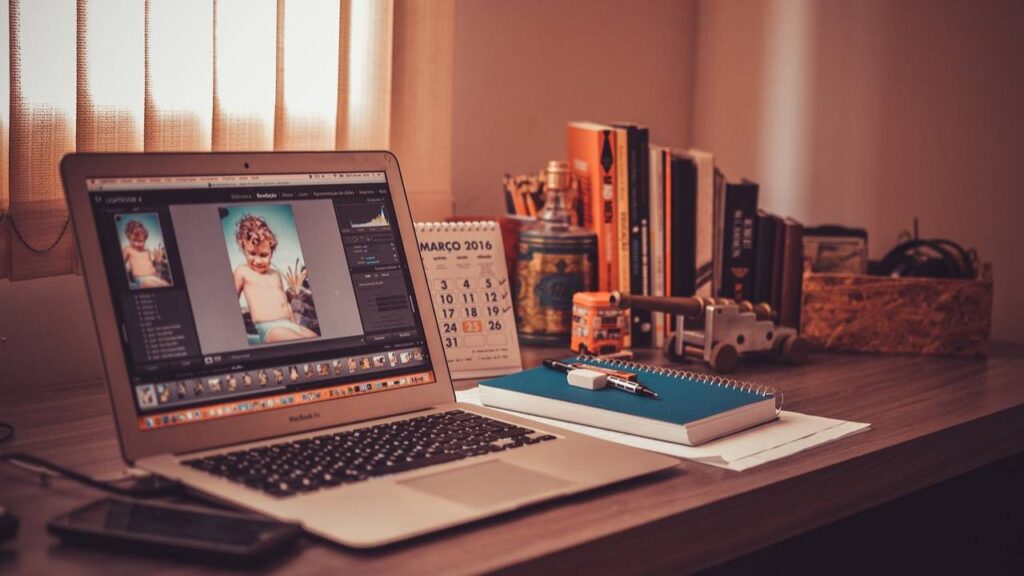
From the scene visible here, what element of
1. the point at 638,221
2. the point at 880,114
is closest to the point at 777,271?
the point at 638,221

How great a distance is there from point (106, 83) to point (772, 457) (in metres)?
0.85

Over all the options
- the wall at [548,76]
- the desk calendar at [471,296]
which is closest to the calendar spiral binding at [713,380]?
the desk calendar at [471,296]

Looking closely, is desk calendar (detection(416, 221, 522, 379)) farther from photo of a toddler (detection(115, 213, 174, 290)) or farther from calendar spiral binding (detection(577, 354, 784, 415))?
photo of a toddler (detection(115, 213, 174, 290))

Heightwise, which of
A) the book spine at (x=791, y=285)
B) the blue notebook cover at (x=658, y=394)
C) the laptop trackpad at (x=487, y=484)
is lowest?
the laptop trackpad at (x=487, y=484)

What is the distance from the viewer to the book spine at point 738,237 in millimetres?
1618

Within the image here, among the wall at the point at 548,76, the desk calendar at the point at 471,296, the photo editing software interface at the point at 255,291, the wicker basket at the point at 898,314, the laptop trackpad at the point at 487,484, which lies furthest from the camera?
the wall at the point at 548,76

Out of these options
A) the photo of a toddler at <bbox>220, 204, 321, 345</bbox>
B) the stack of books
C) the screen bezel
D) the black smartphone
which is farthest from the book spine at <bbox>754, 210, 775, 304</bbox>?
the black smartphone

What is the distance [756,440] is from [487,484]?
0.34 m

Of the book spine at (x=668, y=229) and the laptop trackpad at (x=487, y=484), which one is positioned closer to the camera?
the laptop trackpad at (x=487, y=484)

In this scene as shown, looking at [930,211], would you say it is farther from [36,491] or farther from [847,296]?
[36,491]

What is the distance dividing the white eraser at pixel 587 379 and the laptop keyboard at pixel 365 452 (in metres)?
0.16

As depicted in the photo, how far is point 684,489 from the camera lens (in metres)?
0.88

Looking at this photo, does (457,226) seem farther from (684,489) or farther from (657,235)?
(684,489)

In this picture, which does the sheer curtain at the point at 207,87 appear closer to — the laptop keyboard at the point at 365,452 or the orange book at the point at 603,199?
the orange book at the point at 603,199
